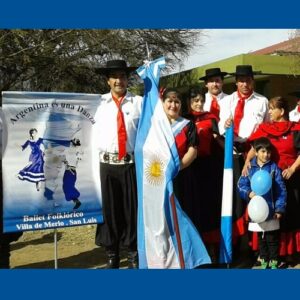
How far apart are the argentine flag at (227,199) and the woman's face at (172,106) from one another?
1.92 ft

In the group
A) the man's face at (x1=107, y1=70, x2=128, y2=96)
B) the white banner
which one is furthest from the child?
the white banner

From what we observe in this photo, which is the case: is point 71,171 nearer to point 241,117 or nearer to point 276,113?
point 241,117

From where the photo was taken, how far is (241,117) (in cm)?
512

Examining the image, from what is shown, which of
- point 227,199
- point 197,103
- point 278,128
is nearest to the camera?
point 227,199

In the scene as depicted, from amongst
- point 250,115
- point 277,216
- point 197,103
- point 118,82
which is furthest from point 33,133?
point 277,216

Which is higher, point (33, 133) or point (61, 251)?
point (33, 133)

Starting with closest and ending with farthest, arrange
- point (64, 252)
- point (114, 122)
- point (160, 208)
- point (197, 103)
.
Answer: point (160, 208)
point (114, 122)
point (197, 103)
point (64, 252)

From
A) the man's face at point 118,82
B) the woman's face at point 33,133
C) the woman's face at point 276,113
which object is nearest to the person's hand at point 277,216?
the woman's face at point 276,113

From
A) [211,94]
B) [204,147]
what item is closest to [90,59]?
[211,94]

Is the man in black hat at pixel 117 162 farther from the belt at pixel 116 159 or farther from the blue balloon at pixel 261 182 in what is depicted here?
the blue balloon at pixel 261 182

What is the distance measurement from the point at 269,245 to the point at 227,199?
68cm

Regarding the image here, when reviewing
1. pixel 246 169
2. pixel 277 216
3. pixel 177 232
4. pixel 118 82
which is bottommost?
pixel 177 232

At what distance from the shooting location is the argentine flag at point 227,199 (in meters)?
4.72

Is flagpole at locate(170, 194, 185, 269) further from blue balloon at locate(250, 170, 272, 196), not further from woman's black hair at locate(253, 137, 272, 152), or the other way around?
woman's black hair at locate(253, 137, 272, 152)
